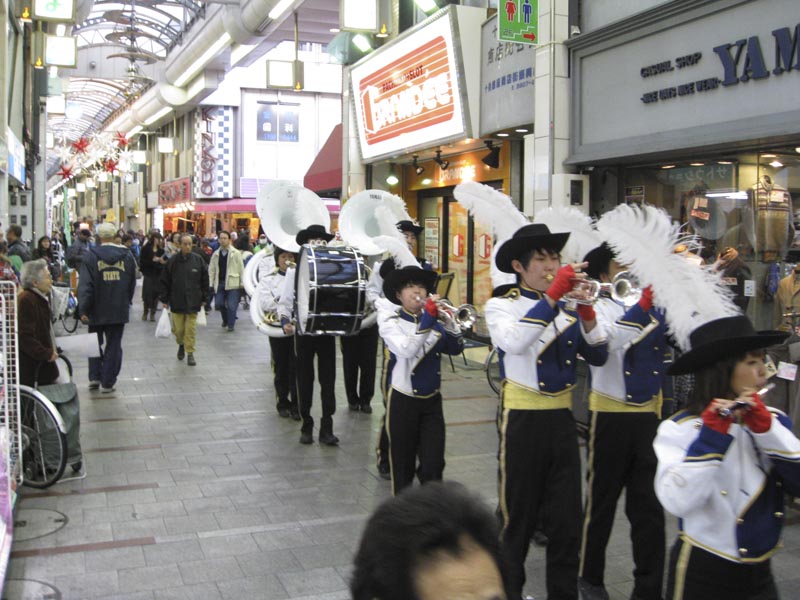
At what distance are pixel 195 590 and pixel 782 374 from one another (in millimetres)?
4273

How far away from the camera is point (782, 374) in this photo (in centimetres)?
609

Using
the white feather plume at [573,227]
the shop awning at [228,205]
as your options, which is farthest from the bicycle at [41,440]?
the shop awning at [228,205]

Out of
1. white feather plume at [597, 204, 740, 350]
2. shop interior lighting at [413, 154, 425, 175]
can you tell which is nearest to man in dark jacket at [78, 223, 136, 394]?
white feather plume at [597, 204, 740, 350]

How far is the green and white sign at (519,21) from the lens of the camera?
9914 mm

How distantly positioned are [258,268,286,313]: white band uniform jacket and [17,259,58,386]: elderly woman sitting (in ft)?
8.26

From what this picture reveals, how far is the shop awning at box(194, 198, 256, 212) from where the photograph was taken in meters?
33.0

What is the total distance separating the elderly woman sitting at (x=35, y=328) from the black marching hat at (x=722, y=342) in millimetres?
5302

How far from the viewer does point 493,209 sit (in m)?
4.93

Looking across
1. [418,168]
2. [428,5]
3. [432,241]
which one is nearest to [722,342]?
[428,5]

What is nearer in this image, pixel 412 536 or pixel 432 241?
pixel 412 536

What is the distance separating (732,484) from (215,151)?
3202 centimetres

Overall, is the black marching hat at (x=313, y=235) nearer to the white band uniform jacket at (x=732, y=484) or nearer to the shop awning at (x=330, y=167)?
the white band uniform jacket at (x=732, y=484)

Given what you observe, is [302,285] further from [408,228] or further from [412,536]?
[412,536]

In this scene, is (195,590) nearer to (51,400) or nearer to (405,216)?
(51,400)
